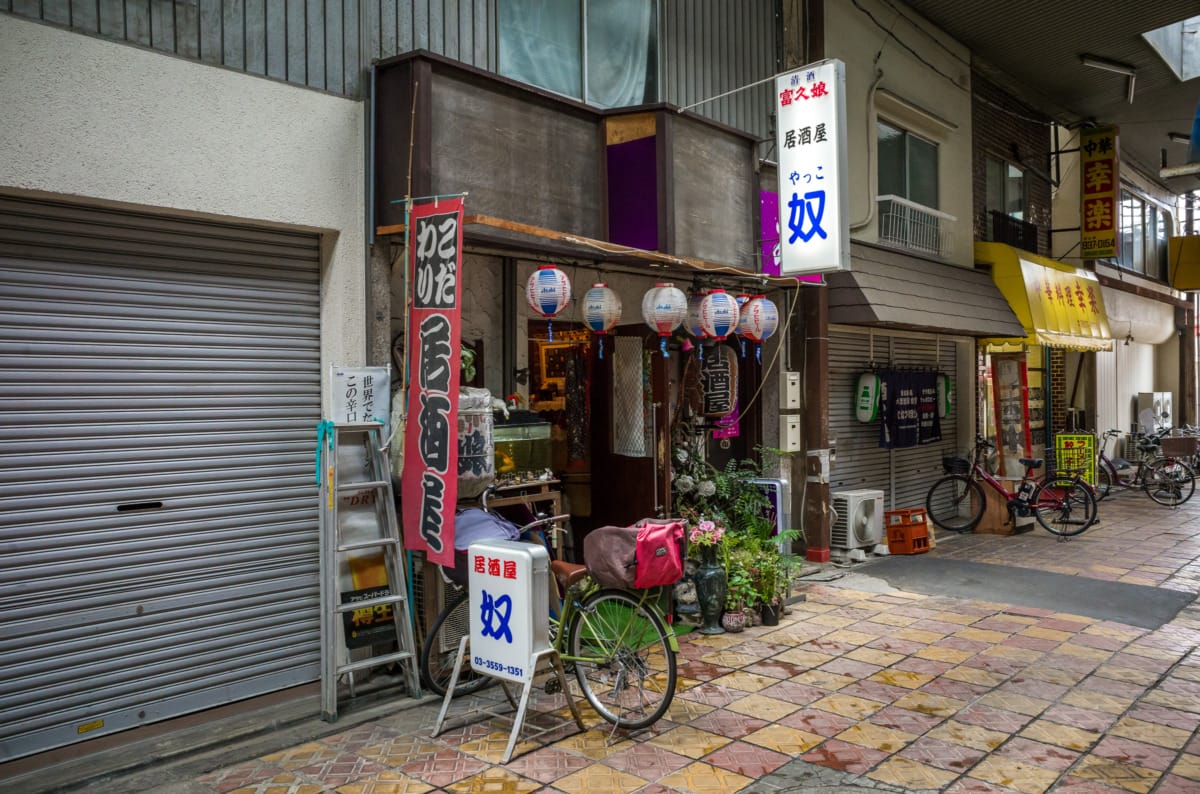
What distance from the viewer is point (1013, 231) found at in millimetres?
17906

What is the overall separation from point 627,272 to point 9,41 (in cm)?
626

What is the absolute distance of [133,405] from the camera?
231 inches

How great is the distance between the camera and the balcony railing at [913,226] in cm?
1357

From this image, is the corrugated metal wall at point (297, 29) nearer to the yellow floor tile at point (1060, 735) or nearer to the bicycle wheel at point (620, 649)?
the bicycle wheel at point (620, 649)

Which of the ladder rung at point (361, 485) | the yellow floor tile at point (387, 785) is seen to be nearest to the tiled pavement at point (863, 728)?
the yellow floor tile at point (387, 785)

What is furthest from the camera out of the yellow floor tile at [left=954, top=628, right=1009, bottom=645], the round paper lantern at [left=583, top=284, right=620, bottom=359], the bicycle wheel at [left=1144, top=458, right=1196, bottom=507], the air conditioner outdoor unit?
the bicycle wheel at [left=1144, top=458, right=1196, bottom=507]

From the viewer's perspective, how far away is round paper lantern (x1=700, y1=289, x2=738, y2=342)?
29.1 ft

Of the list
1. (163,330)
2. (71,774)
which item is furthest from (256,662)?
(163,330)

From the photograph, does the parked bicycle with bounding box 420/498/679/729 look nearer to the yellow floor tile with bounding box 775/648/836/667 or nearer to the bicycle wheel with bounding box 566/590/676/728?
the bicycle wheel with bounding box 566/590/676/728

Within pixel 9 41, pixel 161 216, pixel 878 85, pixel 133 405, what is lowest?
pixel 133 405

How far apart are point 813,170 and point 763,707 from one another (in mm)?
5512

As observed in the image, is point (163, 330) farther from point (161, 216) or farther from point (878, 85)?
point (878, 85)

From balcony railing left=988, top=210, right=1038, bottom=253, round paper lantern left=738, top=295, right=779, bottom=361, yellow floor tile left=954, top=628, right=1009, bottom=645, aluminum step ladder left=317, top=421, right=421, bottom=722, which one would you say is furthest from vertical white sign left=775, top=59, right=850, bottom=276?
balcony railing left=988, top=210, right=1038, bottom=253

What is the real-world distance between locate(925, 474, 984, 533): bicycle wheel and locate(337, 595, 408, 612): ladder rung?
10.7 metres
